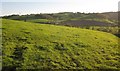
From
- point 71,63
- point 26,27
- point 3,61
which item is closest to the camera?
point 3,61

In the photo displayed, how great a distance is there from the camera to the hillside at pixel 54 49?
28734mm

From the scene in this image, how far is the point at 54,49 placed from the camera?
33.1 metres

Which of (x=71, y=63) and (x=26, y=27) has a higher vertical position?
(x=26, y=27)

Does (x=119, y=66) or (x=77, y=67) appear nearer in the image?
(x=77, y=67)

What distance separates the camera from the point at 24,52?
30.3 m

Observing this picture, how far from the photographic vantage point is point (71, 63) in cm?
2998

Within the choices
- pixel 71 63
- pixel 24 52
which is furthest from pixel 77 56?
pixel 24 52

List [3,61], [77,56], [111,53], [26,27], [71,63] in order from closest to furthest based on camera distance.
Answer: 1. [3,61]
2. [71,63]
3. [77,56]
4. [111,53]
5. [26,27]

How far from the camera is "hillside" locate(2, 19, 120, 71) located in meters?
28.7

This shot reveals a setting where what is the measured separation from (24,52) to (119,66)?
1280 centimetres

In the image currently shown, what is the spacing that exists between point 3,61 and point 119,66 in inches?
599

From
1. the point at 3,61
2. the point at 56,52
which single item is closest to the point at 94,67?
the point at 56,52

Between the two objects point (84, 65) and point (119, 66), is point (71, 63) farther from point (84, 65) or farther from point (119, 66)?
point (119, 66)

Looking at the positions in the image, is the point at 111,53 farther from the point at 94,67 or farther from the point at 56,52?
the point at 56,52
